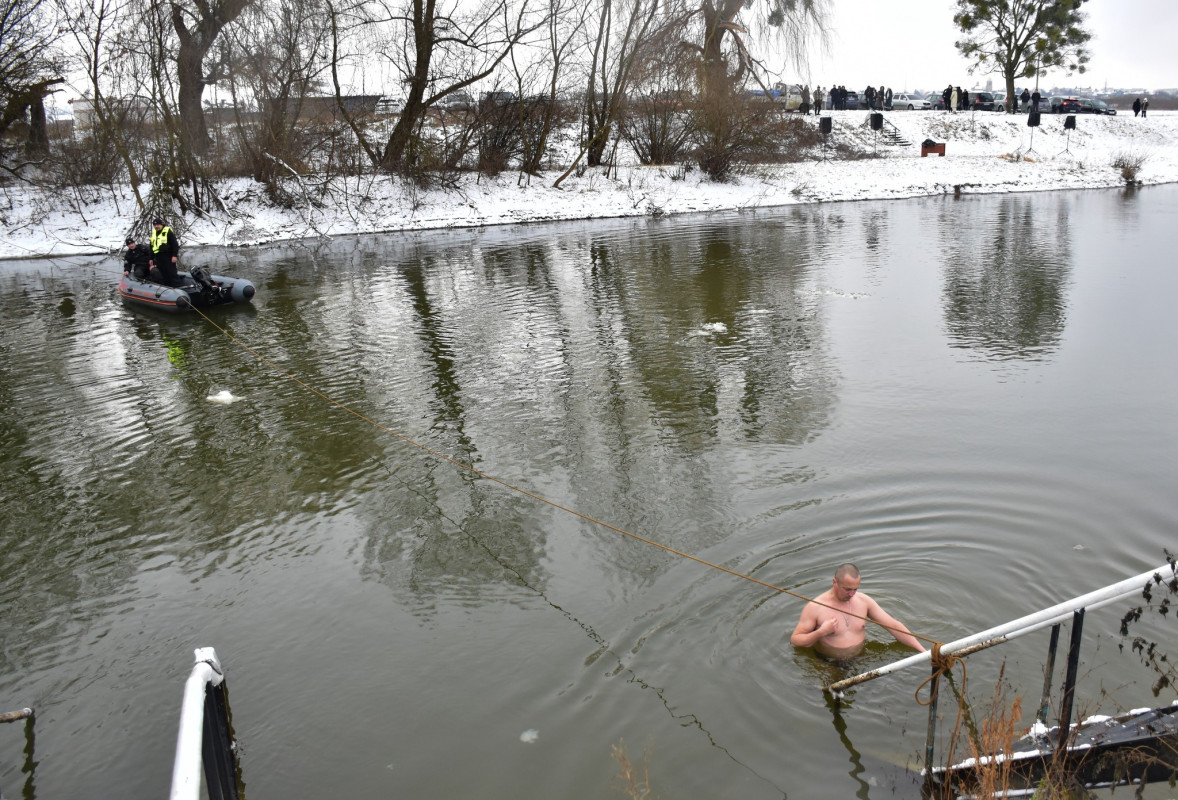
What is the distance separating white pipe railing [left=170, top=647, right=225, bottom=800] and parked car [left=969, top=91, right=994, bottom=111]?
198 feet

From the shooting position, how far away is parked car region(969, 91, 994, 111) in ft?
185

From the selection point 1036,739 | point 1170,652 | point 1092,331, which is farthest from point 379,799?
point 1092,331

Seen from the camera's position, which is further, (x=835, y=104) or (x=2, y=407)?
(x=835, y=104)

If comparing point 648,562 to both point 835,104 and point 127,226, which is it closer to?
point 127,226

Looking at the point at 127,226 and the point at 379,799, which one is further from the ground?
the point at 127,226

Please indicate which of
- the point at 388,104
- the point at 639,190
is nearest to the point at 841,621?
the point at 639,190

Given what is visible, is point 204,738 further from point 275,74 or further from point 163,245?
point 275,74

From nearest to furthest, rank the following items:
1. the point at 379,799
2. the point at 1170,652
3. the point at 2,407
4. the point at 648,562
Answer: the point at 379,799, the point at 1170,652, the point at 648,562, the point at 2,407

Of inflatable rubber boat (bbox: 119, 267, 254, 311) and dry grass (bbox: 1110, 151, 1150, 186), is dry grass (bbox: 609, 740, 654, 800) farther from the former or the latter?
dry grass (bbox: 1110, 151, 1150, 186)

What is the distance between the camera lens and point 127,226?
29.3 metres

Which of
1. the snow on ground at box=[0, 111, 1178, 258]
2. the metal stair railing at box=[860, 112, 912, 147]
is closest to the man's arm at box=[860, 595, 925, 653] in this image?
the snow on ground at box=[0, 111, 1178, 258]

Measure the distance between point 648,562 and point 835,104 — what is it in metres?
51.9

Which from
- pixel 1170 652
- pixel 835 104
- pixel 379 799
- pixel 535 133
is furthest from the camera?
pixel 835 104

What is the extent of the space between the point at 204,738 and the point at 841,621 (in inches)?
155
